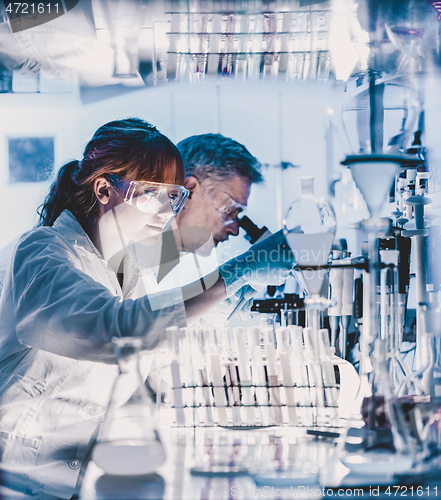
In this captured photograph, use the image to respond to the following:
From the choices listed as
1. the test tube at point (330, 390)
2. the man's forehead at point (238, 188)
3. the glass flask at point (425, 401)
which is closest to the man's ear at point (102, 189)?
the man's forehead at point (238, 188)

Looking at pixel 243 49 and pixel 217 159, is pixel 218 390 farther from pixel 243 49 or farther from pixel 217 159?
pixel 243 49

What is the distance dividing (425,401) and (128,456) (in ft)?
2.20

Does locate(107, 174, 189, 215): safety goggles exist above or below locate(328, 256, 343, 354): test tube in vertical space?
above

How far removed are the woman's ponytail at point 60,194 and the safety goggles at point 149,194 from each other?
7.1 inches

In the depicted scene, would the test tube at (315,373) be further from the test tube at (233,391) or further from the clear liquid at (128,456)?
the clear liquid at (128,456)

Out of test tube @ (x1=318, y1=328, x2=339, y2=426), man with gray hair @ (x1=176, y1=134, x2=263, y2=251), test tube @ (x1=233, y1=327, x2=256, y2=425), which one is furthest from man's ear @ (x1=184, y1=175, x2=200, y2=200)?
test tube @ (x1=318, y1=328, x2=339, y2=426)

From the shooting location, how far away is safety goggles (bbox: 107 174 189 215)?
1.39 meters

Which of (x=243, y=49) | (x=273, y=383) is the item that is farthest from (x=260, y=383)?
(x=243, y=49)

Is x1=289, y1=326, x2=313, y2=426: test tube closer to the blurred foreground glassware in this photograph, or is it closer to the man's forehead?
the blurred foreground glassware

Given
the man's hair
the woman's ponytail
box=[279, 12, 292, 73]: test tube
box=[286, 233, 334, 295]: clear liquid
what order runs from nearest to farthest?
box=[286, 233, 334, 295]: clear liquid → box=[279, 12, 292, 73]: test tube → the woman's ponytail → the man's hair

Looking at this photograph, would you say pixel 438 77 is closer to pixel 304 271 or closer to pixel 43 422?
pixel 304 271

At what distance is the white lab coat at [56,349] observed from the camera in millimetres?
1199

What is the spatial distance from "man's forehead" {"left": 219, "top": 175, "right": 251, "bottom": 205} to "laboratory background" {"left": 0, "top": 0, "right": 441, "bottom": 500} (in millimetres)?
31

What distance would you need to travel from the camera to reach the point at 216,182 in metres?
1.70
